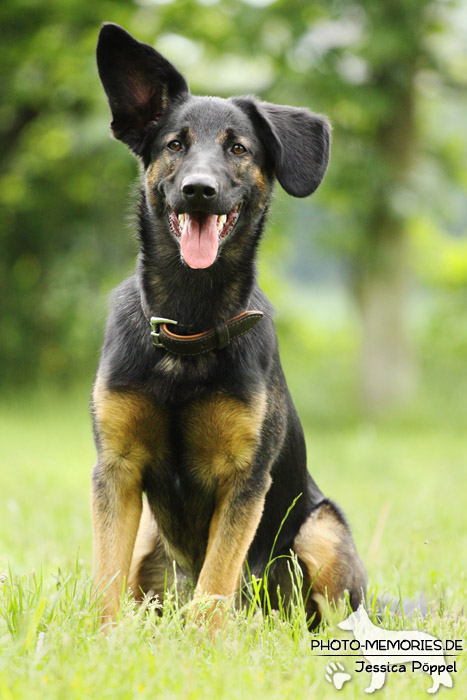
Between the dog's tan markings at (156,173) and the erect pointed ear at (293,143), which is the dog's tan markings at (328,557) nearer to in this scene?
the erect pointed ear at (293,143)

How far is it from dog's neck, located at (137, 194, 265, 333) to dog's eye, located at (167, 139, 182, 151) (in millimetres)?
293

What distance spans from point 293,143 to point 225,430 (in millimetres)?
1314

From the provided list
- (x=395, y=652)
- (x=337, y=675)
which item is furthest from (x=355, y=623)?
(x=337, y=675)

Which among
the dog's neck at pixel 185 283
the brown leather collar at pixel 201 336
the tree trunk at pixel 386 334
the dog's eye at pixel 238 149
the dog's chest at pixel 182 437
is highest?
the dog's eye at pixel 238 149

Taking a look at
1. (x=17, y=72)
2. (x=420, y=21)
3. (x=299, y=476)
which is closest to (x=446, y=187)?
(x=420, y=21)

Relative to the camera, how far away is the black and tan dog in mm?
3398

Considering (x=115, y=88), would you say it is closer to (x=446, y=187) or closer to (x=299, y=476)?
(x=299, y=476)

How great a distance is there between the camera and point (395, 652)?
286cm

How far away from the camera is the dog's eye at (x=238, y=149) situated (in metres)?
3.68

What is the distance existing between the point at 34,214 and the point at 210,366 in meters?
14.8

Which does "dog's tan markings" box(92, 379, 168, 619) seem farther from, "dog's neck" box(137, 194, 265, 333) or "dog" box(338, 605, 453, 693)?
"dog" box(338, 605, 453, 693)

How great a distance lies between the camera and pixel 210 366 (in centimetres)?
351

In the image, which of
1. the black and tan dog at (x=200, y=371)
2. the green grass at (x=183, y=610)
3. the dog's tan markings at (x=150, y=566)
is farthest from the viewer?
the dog's tan markings at (x=150, y=566)

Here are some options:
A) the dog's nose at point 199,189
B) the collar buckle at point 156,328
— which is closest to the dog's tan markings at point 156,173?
the dog's nose at point 199,189
